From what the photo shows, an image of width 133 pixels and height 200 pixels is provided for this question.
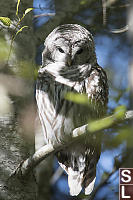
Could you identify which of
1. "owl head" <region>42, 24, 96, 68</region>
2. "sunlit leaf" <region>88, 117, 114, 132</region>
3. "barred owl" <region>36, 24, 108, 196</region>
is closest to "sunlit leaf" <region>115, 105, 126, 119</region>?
"sunlit leaf" <region>88, 117, 114, 132</region>

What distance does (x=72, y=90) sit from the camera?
2.10 metres

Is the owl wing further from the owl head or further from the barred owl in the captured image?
the owl head

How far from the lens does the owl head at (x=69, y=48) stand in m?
2.19

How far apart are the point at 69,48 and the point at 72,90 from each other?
0.27m

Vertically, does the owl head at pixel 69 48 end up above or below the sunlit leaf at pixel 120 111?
below

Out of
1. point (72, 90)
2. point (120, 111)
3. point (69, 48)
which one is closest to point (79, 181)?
point (72, 90)

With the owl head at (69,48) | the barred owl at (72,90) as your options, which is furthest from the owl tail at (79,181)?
the owl head at (69,48)

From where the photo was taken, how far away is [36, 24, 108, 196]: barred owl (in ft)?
6.93

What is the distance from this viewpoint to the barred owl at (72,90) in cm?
211

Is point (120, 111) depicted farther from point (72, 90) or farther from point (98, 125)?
point (72, 90)

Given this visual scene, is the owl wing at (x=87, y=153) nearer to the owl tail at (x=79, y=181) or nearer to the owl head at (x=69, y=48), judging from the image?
the owl tail at (x=79, y=181)

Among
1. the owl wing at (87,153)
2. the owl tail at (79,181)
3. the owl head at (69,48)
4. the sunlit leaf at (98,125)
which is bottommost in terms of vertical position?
the owl tail at (79,181)

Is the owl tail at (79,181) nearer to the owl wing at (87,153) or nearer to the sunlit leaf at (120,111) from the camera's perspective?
the owl wing at (87,153)

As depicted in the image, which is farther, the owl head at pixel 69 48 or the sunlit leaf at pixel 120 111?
the owl head at pixel 69 48
